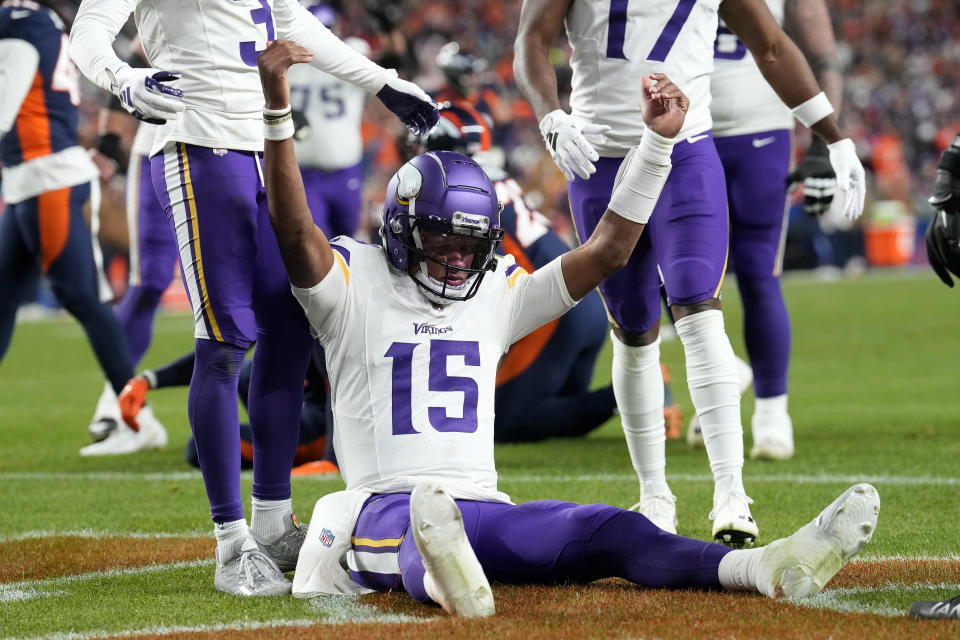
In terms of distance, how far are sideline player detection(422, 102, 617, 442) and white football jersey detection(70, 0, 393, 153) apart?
2815 millimetres

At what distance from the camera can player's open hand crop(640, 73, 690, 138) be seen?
3.35 m

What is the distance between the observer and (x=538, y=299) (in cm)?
348

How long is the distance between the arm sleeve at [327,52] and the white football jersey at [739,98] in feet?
7.43

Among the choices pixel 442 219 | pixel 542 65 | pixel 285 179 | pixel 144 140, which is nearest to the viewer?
pixel 285 179

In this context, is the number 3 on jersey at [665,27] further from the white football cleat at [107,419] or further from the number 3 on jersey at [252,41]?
the white football cleat at [107,419]

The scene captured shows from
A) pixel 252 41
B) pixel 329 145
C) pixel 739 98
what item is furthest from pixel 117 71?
pixel 329 145

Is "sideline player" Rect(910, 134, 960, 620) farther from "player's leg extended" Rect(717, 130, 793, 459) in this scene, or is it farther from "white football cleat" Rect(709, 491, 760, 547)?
"player's leg extended" Rect(717, 130, 793, 459)

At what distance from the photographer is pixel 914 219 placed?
2544 cm

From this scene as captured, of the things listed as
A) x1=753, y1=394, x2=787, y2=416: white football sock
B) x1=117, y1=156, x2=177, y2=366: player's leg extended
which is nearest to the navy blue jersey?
x1=117, y1=156, x2=177, y2=366: player's leg extended

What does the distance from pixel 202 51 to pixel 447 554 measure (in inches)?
61.8

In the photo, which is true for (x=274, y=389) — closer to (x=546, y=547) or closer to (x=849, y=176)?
(x=546, y=547)

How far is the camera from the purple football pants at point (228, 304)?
3.39 metres

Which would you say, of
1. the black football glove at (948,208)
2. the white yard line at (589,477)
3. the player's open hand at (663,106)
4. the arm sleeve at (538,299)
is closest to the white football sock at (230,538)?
the arm sleeve at (538,299)

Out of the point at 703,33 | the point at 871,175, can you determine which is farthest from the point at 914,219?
the point at 703,33
